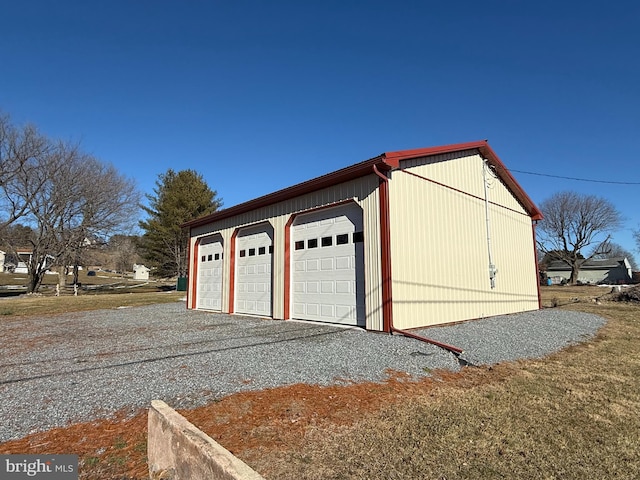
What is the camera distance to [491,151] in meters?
11.1

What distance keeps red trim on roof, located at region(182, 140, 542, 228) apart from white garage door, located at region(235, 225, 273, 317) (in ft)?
2.95

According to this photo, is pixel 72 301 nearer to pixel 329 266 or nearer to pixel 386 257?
pixel 329 266

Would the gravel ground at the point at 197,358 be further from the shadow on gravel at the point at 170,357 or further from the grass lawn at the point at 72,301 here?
the grass lawn at the point at 72,301

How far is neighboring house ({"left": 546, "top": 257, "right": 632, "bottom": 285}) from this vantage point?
165 feet

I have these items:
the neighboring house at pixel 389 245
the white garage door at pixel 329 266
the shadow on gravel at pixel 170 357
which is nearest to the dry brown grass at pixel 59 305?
the neighboring house at pixel 389 245

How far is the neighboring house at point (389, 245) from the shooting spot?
779cm

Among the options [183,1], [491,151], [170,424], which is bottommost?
[170,424]

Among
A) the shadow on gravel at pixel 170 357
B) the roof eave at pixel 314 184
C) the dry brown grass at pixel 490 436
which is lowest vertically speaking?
the dry brown grass at pixel 490 436

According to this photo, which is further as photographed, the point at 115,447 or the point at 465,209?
the point at 465,209

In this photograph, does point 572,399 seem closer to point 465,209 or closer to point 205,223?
point 465,209

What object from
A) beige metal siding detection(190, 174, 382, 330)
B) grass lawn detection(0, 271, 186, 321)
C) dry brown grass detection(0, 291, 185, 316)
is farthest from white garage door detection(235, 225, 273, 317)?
grass lawn detection(0, 271, 186, 321)

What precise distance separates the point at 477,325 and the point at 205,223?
11.0 m

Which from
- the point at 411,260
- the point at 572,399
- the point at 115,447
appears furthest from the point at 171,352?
the point at 572,399

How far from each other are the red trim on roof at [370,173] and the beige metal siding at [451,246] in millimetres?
277
